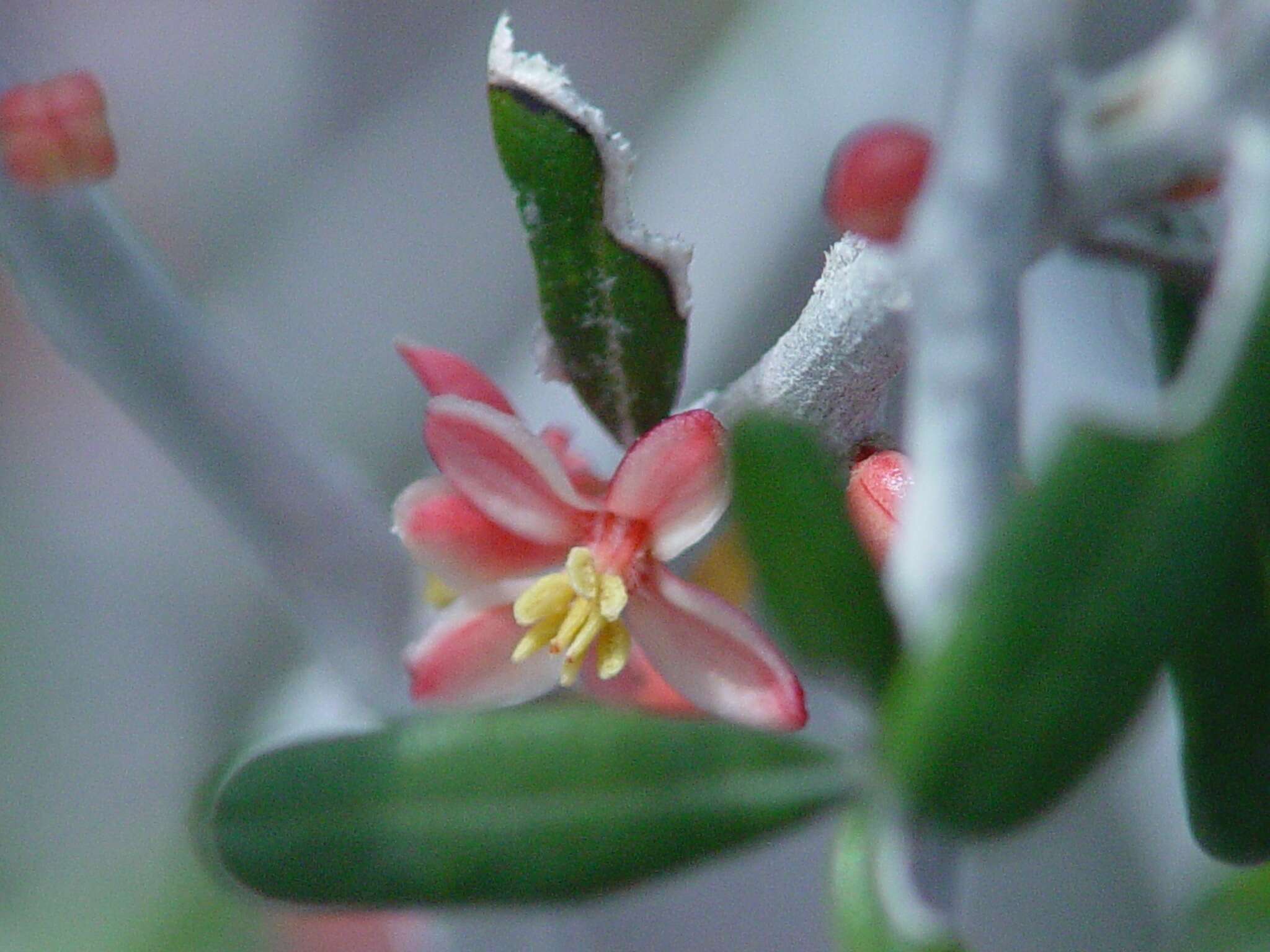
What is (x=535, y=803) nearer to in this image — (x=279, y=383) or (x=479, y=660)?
(x=479, y=660)

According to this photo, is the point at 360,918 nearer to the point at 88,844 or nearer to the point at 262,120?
the point at 88,844

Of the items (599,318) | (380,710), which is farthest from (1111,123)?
(380,710)

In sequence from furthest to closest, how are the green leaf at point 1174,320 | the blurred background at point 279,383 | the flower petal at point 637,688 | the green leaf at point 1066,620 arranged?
1. the blurred background at point 279,383
2. the flower petal at point 637,688
3. the green leaf at point 1174,320
4. the green leaf at point 1066,620

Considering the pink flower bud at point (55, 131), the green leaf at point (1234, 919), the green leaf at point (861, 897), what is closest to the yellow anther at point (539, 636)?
the green leaf at point (861, 897)

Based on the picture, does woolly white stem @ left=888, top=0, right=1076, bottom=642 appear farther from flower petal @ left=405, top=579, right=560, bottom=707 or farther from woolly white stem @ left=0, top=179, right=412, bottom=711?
woolly white stem @ left=0, top=179, right=412, bottom=711

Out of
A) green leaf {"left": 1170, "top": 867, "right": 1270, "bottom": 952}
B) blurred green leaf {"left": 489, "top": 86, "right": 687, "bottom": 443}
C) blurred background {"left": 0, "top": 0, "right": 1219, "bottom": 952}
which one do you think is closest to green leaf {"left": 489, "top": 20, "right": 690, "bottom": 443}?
blurred green leaf {"left": 489, "top": 86, "right": 687, "bottom": 443}

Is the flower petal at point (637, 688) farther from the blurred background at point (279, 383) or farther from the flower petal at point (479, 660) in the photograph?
the blurred background at point (279, 383)
